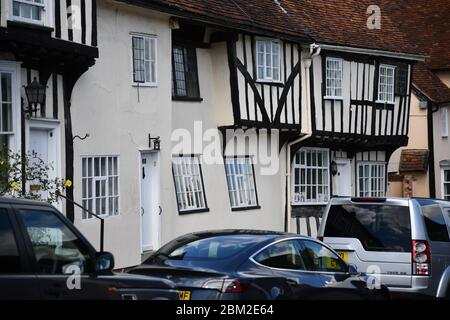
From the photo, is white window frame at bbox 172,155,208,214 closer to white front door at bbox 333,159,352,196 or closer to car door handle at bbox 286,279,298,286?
white front door at bbox 333,159,352,196

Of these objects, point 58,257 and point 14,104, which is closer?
point 58,257

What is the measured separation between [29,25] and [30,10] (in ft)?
1.32

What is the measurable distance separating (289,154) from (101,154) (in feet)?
27.5

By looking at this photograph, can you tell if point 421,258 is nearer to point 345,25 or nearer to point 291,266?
point 291,266

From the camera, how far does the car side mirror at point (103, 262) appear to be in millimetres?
8508

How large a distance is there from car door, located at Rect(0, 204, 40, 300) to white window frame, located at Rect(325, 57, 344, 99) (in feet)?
62.3

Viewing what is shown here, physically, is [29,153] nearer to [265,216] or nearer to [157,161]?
[157,161]

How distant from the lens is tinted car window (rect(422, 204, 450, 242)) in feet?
46.3

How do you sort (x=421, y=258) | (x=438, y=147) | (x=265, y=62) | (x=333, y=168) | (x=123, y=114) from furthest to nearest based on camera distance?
(x=438, y=147) → (x=333, y=168) → (x=265, y=62) → (x=123, y=114) → (x=421, y=258)

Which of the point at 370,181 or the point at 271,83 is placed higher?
the point at 271,83

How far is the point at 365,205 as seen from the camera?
47.1 feet

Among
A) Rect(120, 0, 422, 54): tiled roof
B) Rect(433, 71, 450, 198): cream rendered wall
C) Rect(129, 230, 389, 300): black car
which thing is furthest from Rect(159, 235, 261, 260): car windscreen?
Rect(433, 71, 450, 198): cream rendered wall

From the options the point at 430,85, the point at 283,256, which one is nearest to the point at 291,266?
the point at 283,256

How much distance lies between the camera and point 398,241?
13938 mm
